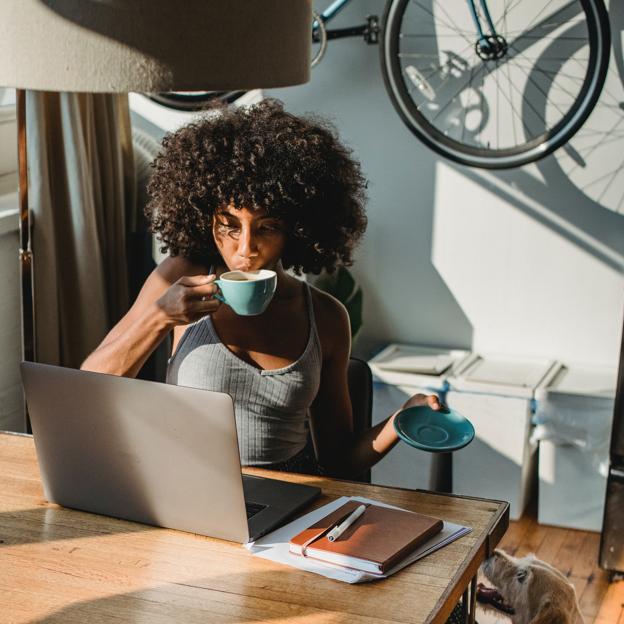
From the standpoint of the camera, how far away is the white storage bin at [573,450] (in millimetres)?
3020

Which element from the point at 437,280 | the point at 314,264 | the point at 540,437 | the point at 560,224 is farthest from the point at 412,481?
the point at 314,264

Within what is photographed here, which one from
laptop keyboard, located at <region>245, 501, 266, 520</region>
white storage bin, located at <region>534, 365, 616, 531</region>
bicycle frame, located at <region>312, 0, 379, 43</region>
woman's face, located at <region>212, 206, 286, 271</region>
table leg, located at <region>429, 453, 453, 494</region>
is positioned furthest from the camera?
bicycle frame, located at <region>312, 0, 379, 43</region>

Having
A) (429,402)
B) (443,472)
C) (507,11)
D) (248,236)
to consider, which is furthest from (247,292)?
(507,11)

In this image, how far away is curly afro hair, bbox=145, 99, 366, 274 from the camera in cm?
179

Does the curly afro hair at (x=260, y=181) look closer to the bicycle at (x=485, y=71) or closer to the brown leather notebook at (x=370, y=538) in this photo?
the brown leather notebook at (x=370, y=538)

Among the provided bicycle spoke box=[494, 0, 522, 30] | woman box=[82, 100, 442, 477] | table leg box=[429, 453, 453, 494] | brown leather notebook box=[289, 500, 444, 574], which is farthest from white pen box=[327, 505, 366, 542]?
bicycle spoke box=[494, 0, 522, 30]

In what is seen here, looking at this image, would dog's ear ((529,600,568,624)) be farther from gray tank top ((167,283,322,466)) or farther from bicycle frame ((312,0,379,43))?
bicycle frame ((312,0,379,43))

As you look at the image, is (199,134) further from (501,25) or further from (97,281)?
(501,25)

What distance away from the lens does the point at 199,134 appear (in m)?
1.87

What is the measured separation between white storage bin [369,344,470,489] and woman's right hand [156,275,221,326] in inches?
64.3

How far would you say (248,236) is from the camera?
1.76 meters

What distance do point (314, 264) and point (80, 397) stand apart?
69cm

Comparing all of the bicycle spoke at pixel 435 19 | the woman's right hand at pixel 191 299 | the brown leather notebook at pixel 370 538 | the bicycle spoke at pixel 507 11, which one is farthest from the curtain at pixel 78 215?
the brown leather notebook at pixel 370 538

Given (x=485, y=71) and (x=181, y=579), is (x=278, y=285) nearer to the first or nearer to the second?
(x=181, y=579)
